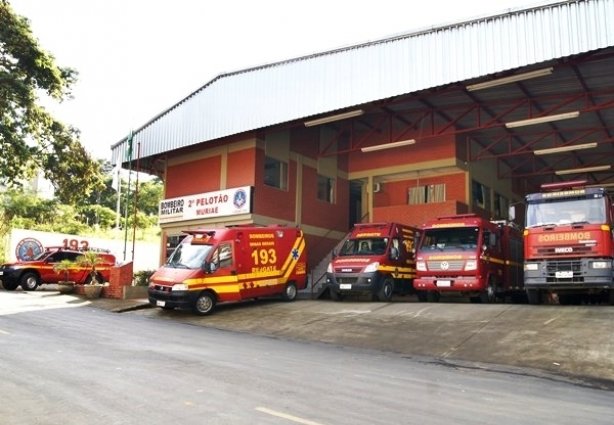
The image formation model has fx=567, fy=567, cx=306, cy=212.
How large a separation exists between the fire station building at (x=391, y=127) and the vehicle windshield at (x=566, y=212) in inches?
149

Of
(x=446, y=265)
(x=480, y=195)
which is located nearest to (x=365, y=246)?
(x=446, y=265)

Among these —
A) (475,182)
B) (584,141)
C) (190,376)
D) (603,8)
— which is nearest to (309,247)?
(475,182)

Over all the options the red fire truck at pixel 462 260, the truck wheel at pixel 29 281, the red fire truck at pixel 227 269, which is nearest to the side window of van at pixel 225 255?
the red fire truck at pixel 227 269

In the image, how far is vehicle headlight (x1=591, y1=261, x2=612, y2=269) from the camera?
1431cm

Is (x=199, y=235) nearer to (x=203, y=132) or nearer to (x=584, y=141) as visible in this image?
(x=203, y=132)

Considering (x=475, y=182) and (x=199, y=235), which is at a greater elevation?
(x=475, y=182)

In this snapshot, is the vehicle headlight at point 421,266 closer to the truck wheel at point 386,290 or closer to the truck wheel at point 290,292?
the truck wheel at point 386,290

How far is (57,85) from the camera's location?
22.8m

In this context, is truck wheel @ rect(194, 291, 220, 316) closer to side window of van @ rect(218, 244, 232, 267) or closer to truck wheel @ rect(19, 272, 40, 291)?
side window of van @ rect(218, 244, 232, 267)

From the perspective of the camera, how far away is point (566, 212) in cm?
1528

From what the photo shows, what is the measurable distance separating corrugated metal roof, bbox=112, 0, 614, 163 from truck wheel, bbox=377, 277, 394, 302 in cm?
591

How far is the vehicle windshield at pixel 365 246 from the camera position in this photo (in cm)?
1906

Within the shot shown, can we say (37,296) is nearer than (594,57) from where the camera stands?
No

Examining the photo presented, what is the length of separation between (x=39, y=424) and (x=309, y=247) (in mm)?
20379
